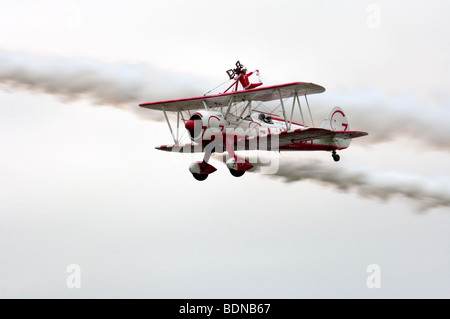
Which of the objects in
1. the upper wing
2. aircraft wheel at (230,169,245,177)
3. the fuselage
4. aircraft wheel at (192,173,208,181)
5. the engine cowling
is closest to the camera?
the upper wing

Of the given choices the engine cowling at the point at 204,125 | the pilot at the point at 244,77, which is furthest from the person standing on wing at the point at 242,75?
the engine cowling at the point at 204,125

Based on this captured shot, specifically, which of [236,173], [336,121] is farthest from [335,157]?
[236,173]

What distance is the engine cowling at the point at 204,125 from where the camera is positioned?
2872cm

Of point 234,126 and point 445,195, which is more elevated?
point 234,126

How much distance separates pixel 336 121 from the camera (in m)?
32.2

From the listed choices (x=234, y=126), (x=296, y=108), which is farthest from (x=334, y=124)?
(x=234, y=126)

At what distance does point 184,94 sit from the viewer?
3194 centimetres

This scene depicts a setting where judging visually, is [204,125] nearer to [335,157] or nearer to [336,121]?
[335,157]

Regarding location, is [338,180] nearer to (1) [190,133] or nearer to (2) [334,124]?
Result: (2) [334,124]

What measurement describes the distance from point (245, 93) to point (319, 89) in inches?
97.2

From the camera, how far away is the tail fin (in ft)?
105

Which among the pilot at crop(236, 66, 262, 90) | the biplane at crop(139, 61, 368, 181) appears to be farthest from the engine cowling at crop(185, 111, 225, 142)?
the pilot at crop(236, 66, 262, 90)

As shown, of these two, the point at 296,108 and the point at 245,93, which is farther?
the point at 296,108

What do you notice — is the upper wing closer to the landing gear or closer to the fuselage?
the fuselage
